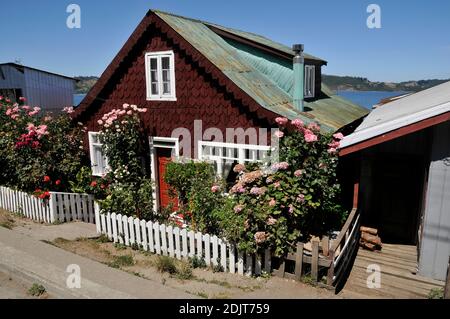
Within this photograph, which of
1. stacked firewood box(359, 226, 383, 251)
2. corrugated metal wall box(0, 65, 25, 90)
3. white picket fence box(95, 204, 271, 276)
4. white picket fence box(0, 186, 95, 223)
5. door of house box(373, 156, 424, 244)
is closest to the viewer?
white picket fence box(95, 204, 271, 276)

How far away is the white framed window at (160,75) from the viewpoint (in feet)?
34.9

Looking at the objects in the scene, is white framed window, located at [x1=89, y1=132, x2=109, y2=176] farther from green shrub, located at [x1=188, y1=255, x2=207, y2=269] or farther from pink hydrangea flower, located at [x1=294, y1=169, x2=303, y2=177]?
pink hydrangea flower, located at [x1=294, y1=169, x2=303, y2=177]

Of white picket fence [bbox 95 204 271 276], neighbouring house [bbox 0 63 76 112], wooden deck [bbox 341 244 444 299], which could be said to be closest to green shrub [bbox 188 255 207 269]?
white picket fence [bbox 95 204 271 276]

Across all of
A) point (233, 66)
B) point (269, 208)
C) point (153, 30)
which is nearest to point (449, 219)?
point (269, 208)

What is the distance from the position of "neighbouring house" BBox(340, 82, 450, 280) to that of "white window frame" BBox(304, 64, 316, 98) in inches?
148

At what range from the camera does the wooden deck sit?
658 centimetres

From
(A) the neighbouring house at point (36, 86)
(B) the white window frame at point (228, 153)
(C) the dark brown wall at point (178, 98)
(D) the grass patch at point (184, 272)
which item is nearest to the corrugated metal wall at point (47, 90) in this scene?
(A) the neighbouring house at point (36, 86)

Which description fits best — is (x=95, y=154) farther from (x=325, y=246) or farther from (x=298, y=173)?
(x=325, y=246)

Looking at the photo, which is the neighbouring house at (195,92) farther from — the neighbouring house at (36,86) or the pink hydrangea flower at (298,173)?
the neighbouring house at (36,86)

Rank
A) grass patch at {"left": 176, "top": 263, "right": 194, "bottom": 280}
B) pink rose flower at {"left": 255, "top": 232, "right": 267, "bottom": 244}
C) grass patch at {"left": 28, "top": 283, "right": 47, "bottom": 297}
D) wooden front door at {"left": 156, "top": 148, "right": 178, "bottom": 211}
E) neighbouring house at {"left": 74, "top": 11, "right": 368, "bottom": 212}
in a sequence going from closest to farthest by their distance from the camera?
grass patch at {"left": 28, "top": 283, "right": 47, "bottom": 297}, pink rose flower at {"left": 255, "top": 232, "right": 267, "bottom": 244}, grass patch at {"left": 176, "top": 263, "right": 194, "bottom": 280}, neighbouring house at {"left": 74, "top": 11, "right": 368, "bottom": 212}, wooden front door at {"left": 156, "top": 148, "right": 178, "bottom": 211}

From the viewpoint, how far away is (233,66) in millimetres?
10414

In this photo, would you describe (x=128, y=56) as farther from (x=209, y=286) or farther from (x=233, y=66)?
(x=209, y=286)

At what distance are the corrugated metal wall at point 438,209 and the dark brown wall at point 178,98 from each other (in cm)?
403
